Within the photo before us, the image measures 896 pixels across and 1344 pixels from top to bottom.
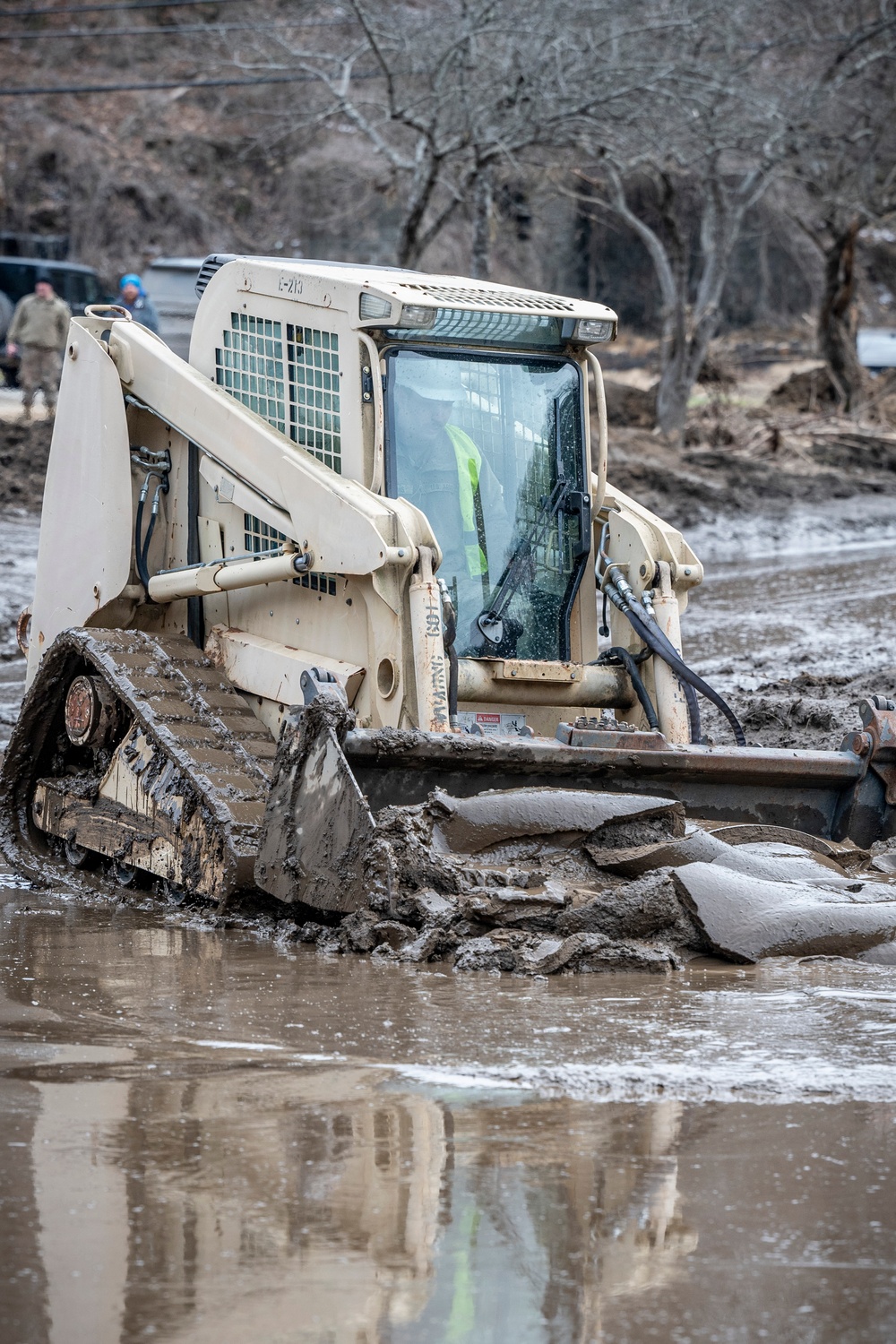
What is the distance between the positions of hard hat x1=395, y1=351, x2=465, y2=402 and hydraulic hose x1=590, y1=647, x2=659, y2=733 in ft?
4.03

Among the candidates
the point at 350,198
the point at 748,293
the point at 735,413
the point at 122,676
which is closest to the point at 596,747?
the point at 122,676

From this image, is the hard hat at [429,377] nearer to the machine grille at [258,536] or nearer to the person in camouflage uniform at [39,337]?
the machine grille at [258,536]

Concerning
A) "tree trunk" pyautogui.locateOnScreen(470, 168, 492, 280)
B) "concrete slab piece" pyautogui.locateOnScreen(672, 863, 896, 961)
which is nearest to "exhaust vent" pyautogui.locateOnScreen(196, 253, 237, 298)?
"concrete slab piece" pyautogui.locateOnScreen(672, 863, 896, 961)

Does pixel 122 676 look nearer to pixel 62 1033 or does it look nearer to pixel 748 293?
pixel 62 1033

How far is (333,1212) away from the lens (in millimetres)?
3469

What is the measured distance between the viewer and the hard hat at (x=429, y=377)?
6.62 metres

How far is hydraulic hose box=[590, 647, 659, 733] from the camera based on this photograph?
22.6 ft

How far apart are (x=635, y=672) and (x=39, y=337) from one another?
14.7m

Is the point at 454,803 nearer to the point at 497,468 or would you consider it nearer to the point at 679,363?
the point at 497,468

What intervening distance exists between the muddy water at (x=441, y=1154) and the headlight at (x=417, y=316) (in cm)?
240

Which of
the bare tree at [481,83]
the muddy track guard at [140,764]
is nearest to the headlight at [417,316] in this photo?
the muddy track guard at [140,764]

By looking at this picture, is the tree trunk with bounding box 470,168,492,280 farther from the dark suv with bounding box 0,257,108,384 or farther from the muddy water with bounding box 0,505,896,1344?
the muddy water with bounding box 0,505,896,1344

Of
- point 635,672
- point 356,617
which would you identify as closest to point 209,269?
point 356,617

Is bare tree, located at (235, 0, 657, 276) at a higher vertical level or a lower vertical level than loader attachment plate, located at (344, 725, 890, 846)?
higher
